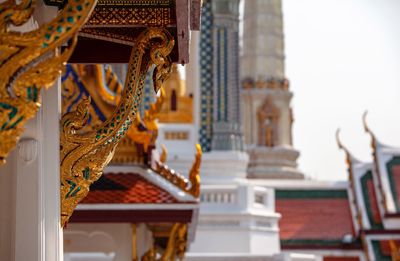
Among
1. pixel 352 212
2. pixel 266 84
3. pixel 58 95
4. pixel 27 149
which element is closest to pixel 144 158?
pixel 58 95

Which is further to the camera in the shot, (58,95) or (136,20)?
(136,20)

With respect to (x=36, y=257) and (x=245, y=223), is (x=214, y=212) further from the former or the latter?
(x=36, y=257)

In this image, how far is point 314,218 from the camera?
Result: 2514cm

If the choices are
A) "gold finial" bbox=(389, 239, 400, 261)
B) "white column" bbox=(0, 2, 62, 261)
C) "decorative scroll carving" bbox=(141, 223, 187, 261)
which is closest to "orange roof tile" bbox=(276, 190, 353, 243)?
"gold finial" bbox=(389, 239, 400, 261)

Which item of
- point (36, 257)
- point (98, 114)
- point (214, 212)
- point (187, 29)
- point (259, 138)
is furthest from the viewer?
point (259, 138)

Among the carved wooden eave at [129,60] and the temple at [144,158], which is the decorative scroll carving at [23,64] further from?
the carved wooden eave at [129,60]

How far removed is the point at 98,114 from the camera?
11.5m

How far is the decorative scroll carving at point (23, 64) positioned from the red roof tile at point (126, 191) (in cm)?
738

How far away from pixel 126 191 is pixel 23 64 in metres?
7.71

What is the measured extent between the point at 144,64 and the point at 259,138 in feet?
110

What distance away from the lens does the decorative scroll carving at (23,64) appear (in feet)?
11.8

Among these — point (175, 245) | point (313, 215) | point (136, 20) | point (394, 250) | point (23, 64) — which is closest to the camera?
point (23, 64)

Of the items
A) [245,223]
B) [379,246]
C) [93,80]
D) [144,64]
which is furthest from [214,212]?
[144,64]

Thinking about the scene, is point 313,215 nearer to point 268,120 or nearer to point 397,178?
point 397,178
